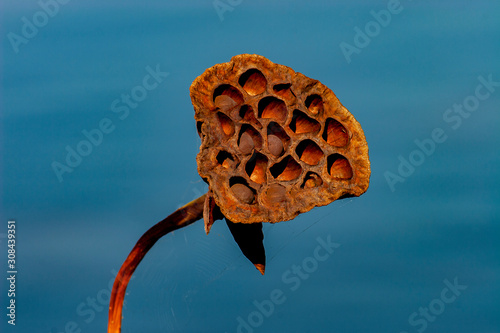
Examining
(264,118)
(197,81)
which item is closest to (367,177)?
(264,118)

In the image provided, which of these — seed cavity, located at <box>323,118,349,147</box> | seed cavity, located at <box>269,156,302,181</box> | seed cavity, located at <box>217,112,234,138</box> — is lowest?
seed cavity, located at <box>269,156,302,181</box>

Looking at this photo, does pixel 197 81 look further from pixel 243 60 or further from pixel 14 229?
pixel 14 229

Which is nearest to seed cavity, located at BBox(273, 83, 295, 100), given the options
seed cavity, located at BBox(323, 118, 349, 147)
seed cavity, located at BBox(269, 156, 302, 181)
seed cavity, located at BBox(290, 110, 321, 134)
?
seed cavity, located at BBox(290, 110, 321, 134)

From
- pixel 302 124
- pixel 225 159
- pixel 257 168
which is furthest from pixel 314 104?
pixel 225 159

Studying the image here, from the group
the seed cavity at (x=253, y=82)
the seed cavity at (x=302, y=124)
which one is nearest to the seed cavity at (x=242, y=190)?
the seed cavity at (x=302, y=124)

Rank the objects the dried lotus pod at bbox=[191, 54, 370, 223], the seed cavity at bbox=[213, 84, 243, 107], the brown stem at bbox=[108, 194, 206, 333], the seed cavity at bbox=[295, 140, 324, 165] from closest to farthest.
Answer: the dried lotus pod at bbox=[191, 54, 370, 223] → the seed cavity at bbox=[295, 140, 324, 165] → the seed cavity at bbox=[213, 84, 243, 107] → the brown stem at bbox=[108, 194, 206, 333]

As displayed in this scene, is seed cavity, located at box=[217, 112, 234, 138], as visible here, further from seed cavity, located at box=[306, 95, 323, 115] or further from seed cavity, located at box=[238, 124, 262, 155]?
seed cavity, located at box=[306, 95, 323, 115]
